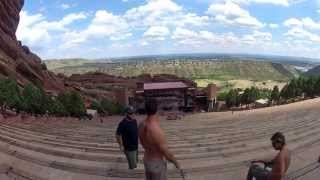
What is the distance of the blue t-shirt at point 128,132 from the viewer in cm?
920

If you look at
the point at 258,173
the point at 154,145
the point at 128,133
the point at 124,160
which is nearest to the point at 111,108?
the point at 124,160

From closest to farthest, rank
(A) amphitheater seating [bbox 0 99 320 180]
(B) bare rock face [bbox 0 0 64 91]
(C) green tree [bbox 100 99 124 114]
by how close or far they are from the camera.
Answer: (A) amphitheater seating [bbox 0 99 320 180] < (B) bare rock face [bbox 0 0 64 91] < (C) green tree [bbox 100 99 124 114]

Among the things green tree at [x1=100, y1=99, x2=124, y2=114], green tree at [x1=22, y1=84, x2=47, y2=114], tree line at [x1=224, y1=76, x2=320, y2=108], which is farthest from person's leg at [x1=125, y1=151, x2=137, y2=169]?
tree line at [x1=224, y1=76, x2=320, y2=108]

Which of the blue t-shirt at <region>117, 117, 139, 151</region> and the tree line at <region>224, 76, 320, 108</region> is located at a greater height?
the blue t-shirt at <region>117, 117, 139, 151</region>

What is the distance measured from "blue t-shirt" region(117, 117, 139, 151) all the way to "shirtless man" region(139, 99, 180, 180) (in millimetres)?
2754

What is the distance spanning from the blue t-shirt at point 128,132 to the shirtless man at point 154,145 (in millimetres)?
2754

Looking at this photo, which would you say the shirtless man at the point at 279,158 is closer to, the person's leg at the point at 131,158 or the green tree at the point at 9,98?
the person's leg at the point at 131,158

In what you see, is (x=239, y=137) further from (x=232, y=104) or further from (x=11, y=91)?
(x=232, y=104)

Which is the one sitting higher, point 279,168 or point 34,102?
point 279,168

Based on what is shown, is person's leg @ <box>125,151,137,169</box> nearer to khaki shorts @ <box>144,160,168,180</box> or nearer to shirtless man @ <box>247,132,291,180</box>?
khaki shorts @ <box>144,160,168,180</box>

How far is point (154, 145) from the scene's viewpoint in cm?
620

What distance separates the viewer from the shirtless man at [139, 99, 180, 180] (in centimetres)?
615

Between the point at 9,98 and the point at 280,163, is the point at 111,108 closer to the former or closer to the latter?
the point at 9,98

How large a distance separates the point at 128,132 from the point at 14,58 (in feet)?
198
